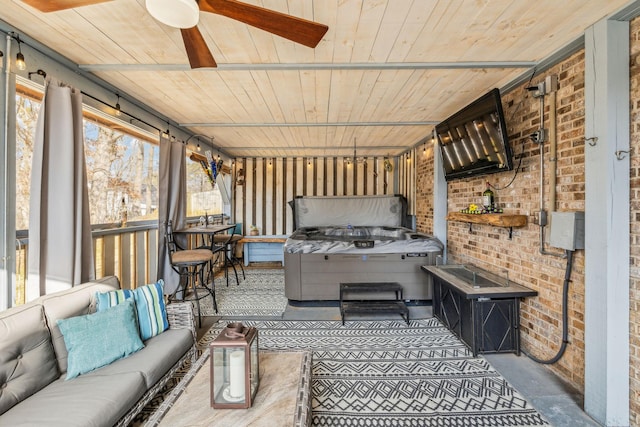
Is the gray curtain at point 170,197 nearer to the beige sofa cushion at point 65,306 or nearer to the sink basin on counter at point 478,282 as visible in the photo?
the beige sofa cushion at point 65,306

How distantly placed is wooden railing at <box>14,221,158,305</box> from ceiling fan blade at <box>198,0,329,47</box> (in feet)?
7.30

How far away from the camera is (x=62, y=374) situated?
170cm

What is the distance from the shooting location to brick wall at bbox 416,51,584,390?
2062 millimetres

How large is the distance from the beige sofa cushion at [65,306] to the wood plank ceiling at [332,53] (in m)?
1.78

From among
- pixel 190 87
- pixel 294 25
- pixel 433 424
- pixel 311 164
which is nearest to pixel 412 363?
pixel 433 424

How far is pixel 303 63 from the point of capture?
2.36m

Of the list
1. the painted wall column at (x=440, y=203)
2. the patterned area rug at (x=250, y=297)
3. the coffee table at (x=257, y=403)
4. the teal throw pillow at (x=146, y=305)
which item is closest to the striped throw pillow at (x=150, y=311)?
the teal throw pillow at (x=146, y=305)

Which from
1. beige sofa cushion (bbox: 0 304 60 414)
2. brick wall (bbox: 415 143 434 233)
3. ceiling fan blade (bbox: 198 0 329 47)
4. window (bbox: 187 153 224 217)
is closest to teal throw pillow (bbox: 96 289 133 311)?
beige sofa cushion (bbox: 0 304 60 414)

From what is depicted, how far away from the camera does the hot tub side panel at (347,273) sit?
12.7 ft

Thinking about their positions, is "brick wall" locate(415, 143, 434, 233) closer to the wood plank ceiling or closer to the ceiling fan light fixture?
the wood plank ceiling

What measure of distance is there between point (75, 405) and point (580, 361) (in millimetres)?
3091

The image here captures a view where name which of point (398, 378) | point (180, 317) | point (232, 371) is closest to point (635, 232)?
point (398, 378)

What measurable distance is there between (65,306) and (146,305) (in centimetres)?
46

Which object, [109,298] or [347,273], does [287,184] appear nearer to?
[347,273]
